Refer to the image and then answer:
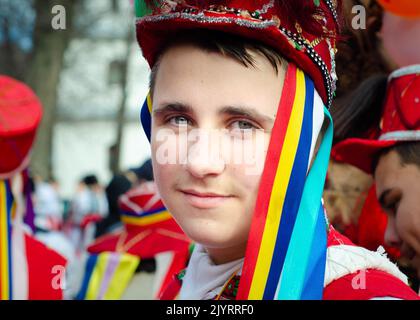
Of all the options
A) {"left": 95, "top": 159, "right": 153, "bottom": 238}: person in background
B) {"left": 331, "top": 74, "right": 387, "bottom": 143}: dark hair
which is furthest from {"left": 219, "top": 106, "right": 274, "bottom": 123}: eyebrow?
{"left": 95, "top": 159, "right": 153, "bottom": 238}: person in background

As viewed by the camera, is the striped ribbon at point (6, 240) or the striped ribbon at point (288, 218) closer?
the striped ribbon at point (288, 218)

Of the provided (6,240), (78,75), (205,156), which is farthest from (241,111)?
(78,75)

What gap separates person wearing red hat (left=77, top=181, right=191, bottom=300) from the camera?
11.7 ft

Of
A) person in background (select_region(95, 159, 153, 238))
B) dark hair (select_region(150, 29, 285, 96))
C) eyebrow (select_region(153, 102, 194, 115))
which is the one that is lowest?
person in background (select_region(95, 159, 153, 238))

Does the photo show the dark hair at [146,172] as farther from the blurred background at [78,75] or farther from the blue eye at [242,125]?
the blue eye at [242,125]

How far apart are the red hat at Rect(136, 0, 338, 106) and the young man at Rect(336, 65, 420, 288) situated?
517mm

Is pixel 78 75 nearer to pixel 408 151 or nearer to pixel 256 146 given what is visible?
pixel 408 151

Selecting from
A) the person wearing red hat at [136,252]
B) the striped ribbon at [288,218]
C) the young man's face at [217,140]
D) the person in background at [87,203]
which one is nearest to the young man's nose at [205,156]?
the young man's face at [217,140]

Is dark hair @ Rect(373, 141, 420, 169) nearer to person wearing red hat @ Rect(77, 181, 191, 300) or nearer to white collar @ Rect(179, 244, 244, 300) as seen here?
white collar @ Rect(179, 244, 244, 300)

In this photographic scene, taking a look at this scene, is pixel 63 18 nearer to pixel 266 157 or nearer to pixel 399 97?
pixel 266 157

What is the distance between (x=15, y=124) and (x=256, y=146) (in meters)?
1.79

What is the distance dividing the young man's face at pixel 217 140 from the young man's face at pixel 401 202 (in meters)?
0.63

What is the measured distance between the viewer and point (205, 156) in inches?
55.3

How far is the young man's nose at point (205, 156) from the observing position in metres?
1.40
